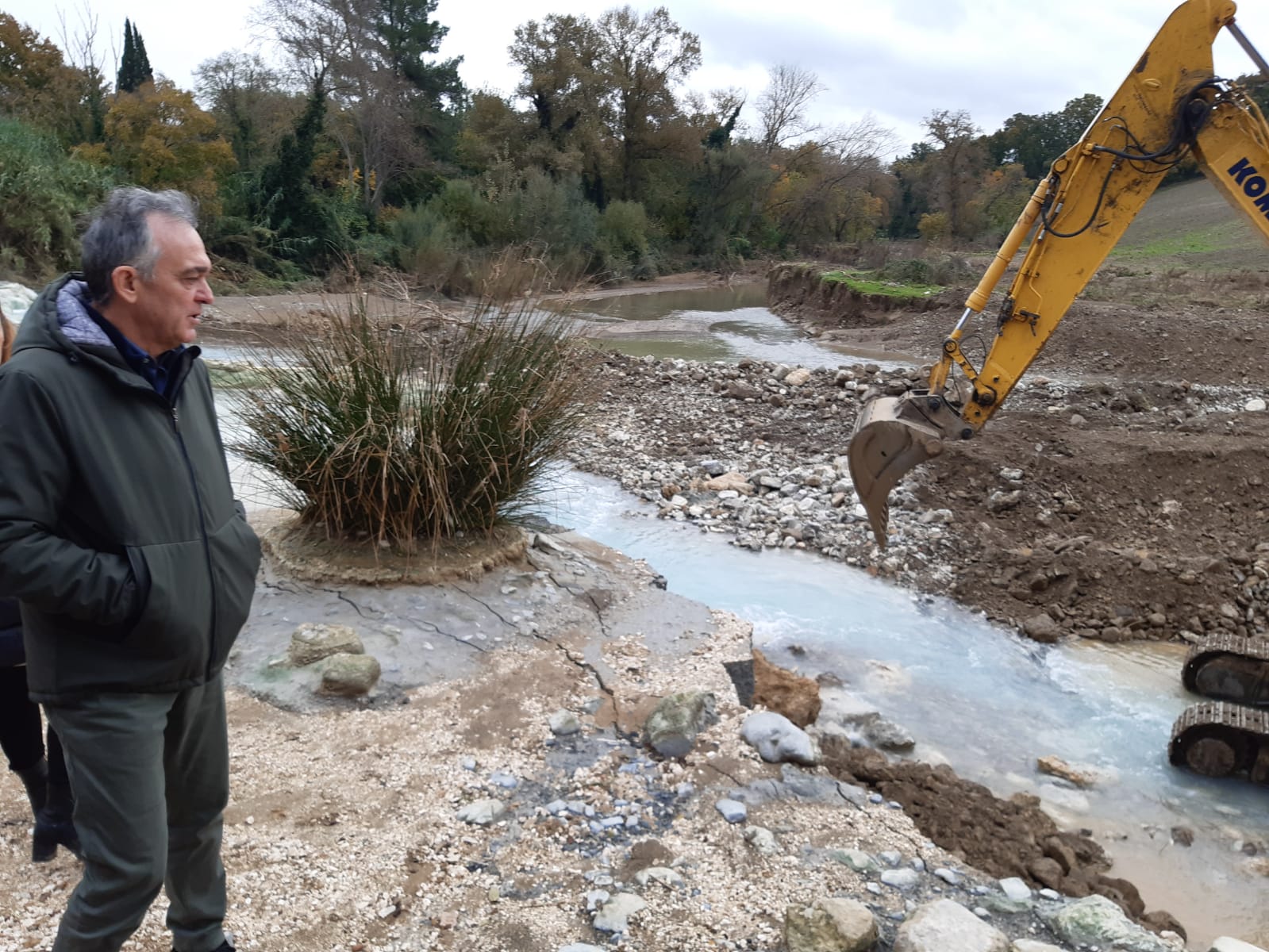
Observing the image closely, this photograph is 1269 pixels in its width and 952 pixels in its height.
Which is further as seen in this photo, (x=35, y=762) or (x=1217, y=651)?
(x=1217, y=651)

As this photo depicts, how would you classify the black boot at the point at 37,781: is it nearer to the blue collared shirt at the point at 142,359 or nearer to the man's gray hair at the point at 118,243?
the blue collared shirt at the point at 142,359

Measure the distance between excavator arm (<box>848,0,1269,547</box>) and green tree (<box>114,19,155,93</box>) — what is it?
28.3 m

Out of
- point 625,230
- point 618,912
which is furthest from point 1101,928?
point 625,230

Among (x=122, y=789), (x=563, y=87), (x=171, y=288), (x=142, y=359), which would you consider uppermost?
(x=563, y=87)

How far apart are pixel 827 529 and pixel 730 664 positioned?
2.97m

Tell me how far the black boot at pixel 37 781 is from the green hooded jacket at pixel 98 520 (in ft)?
3.29

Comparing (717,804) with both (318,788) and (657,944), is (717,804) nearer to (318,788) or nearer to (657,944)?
(657,944)

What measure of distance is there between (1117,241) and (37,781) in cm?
493

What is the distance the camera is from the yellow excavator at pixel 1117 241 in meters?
4.29

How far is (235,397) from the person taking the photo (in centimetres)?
516

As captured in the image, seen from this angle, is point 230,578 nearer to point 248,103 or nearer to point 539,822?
point 539,822

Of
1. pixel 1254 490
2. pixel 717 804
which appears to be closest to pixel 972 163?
pixel 1254 490

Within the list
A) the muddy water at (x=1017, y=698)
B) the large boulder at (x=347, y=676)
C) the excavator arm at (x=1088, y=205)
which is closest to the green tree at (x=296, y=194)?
the muddy water at (x=1017, y=698)

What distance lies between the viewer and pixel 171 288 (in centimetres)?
188
